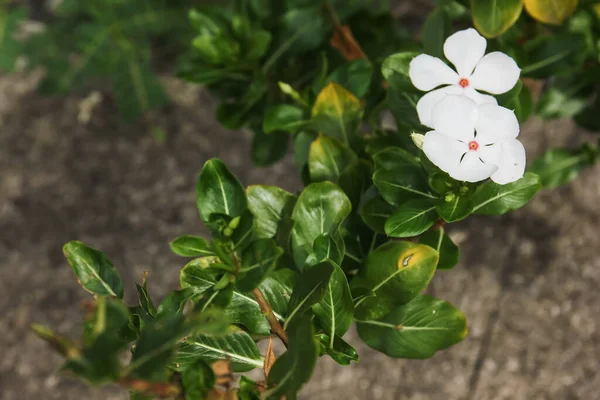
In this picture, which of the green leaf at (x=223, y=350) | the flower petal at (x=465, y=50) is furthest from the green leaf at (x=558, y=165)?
the green leaf at (x=223, y=350)

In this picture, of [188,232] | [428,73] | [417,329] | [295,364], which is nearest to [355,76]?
[428,73]

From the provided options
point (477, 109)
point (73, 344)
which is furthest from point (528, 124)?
point (73, 344)

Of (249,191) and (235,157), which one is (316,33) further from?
(235,157)

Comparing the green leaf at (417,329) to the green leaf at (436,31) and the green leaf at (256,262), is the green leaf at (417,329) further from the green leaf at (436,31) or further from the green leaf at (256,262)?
the green leaf at (436,31)

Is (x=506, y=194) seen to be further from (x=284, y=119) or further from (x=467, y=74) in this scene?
(x=284, y=119)

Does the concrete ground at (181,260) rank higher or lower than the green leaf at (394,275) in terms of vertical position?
lower

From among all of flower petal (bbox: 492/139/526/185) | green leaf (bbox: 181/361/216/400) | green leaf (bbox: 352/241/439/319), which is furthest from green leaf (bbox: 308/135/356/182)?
green leaf (bbox: 181/361/216/400)
